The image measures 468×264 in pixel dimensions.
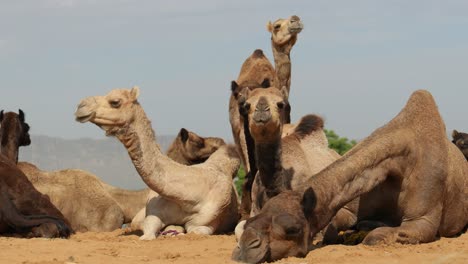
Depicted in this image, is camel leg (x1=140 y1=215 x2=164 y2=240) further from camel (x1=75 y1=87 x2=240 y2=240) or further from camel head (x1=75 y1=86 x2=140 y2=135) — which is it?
camel head (x1=75 y1=86 x2=140 y2=135)

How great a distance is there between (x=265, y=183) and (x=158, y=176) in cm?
210

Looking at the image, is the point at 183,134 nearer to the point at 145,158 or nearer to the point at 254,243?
the point at 145,158

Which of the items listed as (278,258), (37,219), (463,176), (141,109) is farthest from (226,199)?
(278,258)

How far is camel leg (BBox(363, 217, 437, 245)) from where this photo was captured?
902cm

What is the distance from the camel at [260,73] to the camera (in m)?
12.8

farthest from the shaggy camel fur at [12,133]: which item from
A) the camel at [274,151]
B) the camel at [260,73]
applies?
the camel at [274,151]

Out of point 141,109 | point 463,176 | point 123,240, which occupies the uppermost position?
point 141,109

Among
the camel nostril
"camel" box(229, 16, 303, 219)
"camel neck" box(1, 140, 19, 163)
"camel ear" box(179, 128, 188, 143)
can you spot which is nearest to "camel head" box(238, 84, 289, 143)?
the camel nostril

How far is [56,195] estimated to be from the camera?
1402 cm

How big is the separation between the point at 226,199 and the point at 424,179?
3.34 m

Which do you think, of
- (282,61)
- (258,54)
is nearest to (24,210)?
(258,54)

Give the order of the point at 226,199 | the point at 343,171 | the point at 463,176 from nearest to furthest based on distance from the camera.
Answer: the point at 343,171
the point at 463,176
the point at 226,199

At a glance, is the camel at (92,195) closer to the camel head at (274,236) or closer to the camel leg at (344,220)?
the camel leg at (344,220)

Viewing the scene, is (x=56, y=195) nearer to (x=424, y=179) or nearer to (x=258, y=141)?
(x=258, y=141)
